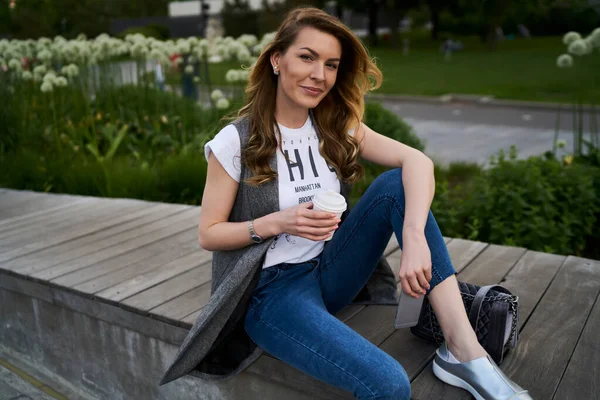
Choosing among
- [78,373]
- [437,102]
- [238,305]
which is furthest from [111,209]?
[437,102]

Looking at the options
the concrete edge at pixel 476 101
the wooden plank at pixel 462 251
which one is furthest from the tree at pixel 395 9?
the wooden plank at pixel 462 251

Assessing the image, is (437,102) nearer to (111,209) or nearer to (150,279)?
(111,209)

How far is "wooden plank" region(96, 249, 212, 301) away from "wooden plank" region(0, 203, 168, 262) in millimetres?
752

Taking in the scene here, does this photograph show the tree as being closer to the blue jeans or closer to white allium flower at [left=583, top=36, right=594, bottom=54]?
white allium flower at [left=583, top=36, right=594, bottom=54]

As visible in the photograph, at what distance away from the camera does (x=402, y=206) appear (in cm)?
211

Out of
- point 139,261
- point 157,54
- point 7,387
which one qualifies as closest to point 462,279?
point 139,261

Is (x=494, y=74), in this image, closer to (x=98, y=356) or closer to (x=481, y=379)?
(x=98, y=356)

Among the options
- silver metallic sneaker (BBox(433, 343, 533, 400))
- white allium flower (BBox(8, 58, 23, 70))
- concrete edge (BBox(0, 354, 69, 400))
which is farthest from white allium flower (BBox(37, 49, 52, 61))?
silver metallic sneaker (BBox(433, 343, 533, 400))

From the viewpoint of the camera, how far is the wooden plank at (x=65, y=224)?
3.62 metres

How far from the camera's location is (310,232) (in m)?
1.90

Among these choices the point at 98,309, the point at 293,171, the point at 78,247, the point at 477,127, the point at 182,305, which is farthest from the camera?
the point at 477,127

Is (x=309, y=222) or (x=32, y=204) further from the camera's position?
(x=32, y=204)

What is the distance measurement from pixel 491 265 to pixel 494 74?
16502 millimetres

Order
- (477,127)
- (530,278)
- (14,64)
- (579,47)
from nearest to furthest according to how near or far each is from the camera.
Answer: (530,278), (579,47), (14,64), (477,127)
